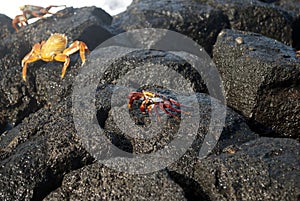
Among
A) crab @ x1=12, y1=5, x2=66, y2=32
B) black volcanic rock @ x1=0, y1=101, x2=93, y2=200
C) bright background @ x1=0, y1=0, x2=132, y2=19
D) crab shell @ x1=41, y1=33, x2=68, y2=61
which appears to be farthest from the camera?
bright background @ x1=0, y1=0, x2=132, y2=19

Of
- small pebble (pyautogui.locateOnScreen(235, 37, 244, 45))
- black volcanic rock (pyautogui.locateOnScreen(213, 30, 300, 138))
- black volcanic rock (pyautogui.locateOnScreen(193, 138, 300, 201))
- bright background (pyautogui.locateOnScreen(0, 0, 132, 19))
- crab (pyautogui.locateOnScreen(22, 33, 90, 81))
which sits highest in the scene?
crab (pyautogui.locateOnScreen(22, 33, 90, 81))

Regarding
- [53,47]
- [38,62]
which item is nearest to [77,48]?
[53,47]

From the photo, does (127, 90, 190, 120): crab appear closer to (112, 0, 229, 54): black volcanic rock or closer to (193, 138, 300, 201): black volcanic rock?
(193, 138, 300, 201): black volcanic rock

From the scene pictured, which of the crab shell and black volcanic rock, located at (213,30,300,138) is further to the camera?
the crab shell

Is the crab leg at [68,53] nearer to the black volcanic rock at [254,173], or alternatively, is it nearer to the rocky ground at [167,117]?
the rocky ground at [167,117]

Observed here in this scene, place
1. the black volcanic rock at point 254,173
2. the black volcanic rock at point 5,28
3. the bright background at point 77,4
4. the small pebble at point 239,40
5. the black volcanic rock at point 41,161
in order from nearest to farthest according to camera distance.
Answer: the black volcanic rock at point 254,173 → the black volcanic rock at point 41,161 → the small pebble at point 239,40 → the black volcanic rock at point 5,28 → the bright background at point 77,4

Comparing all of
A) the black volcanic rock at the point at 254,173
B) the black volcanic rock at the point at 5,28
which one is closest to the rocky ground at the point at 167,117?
the black volcanic rock at the point at 254,173

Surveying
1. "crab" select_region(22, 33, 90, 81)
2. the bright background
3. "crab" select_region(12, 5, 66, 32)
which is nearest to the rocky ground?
"crab" select_region(22, 33, 90, 81)
